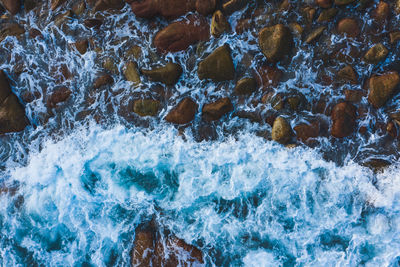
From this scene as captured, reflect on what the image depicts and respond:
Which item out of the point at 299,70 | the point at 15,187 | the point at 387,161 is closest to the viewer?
the point at 387,161

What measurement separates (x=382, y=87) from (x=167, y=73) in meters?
3.38

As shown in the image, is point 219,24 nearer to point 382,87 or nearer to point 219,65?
point 219,65

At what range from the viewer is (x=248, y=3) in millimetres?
4512

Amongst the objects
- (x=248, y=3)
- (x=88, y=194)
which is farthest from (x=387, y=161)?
(x=88, y=194)

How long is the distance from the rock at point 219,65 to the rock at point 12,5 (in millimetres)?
3660

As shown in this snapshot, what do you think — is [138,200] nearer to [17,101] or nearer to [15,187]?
[15,187]

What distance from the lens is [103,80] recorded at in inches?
187

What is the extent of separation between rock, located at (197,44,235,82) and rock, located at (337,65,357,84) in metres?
1.69

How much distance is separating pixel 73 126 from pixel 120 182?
1.31 metres

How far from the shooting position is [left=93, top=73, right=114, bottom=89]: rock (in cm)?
475

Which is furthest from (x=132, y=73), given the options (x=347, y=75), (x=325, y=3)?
(x=347, y=75)

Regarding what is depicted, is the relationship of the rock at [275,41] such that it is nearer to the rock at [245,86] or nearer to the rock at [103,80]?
the rock at [245,86]

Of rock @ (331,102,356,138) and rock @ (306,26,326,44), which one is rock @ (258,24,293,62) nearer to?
rock @ (306,26,326,44)

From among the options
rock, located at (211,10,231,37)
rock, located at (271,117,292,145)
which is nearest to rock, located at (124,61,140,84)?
rock, located at (211,10,231,37)
